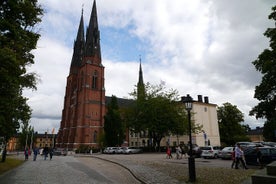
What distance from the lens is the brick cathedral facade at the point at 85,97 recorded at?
68.2 meters

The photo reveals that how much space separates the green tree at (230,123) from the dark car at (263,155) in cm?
4642

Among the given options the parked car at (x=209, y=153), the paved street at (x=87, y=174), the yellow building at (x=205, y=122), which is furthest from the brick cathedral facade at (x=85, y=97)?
the paved street at (x=87, y=174)

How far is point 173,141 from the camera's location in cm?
7075

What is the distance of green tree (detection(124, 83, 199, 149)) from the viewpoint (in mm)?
44594

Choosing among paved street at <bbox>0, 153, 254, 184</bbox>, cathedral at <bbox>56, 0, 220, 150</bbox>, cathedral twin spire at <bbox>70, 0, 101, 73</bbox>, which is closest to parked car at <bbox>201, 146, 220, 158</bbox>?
paved street at <bbox>0, 153, 254, 184</bbox>

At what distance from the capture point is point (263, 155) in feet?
57.9

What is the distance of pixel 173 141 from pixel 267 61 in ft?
168

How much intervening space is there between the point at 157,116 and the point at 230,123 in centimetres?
3076

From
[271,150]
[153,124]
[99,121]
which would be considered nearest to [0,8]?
[271,150]

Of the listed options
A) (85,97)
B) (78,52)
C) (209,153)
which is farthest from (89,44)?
(209,153)

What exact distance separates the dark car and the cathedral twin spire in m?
66.0

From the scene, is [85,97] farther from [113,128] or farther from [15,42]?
[15,42]

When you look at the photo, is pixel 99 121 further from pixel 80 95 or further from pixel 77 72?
pixel 77 72

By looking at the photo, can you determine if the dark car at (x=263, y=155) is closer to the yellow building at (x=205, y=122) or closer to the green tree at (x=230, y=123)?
the green tree at (x=230, y=123)
